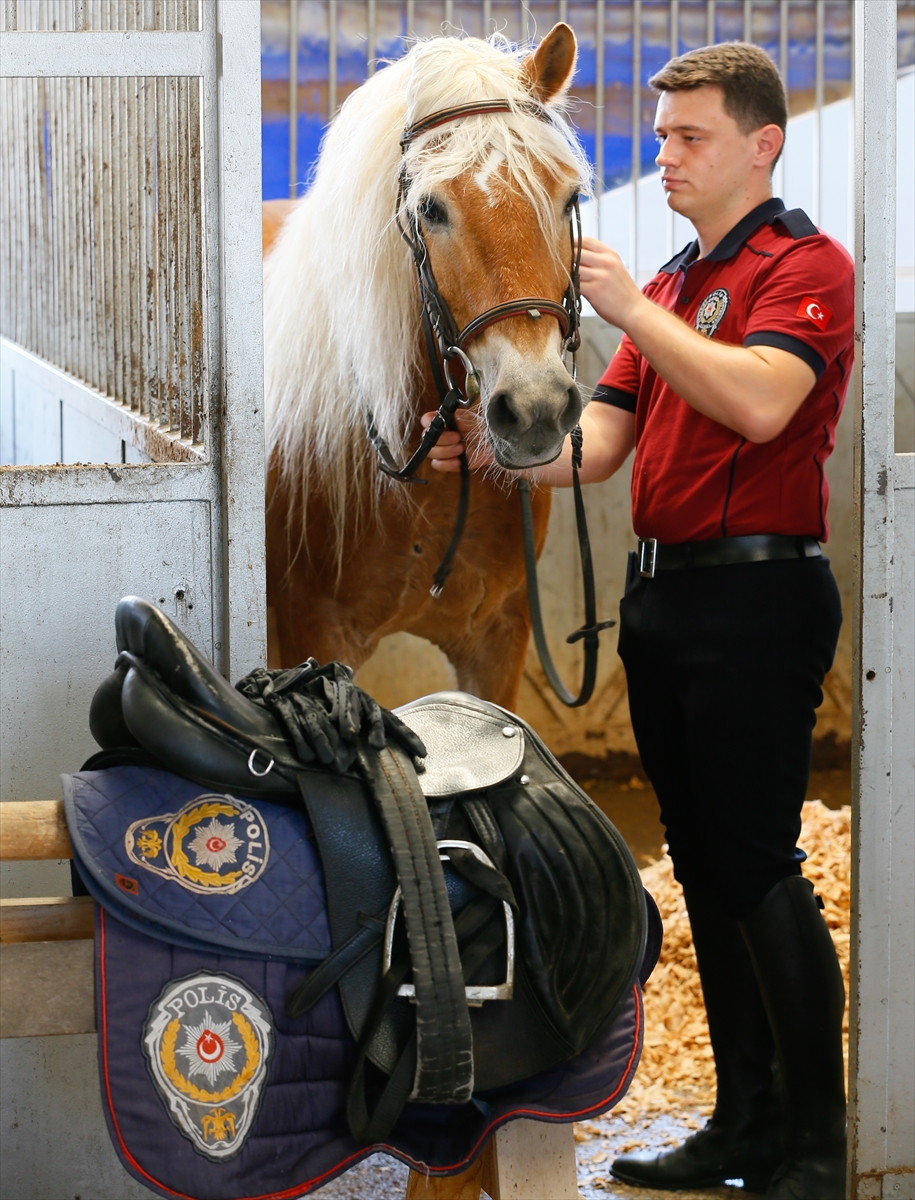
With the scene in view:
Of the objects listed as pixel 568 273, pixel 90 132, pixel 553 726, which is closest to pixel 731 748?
pixel 568 273

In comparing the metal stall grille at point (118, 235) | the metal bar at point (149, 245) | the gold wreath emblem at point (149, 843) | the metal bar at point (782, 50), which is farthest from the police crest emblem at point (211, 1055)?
the metal bar at point (782, 50)

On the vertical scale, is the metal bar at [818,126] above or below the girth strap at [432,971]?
above

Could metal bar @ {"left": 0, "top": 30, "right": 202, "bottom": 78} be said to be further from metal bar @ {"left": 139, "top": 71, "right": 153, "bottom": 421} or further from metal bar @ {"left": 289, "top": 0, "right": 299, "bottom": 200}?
metal bar @ {"left": 289, "top": 0, "right": 299, "bottom": 200}

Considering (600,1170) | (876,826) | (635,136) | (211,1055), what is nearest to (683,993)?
(600,1170)

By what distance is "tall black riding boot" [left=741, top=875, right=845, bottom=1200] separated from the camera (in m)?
1.42

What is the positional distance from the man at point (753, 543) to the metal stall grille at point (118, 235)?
1.65 feet

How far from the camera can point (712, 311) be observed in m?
1.48

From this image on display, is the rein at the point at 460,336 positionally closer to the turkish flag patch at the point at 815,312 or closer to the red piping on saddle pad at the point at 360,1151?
the turkish flag patch at the point at 815,312

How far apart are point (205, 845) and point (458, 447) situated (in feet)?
2.79

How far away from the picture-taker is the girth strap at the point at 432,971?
948mm

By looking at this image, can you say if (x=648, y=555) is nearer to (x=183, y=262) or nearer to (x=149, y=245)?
(x=183, y=262)

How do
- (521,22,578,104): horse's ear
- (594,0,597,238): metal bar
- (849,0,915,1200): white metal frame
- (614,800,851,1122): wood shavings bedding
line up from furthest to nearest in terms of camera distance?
(594,0,597,238): metal bar
(614,800,851,1122): wood shavings bedding
(521,22,578,104): horse's ear
(849,0,915,1200): white metal frame

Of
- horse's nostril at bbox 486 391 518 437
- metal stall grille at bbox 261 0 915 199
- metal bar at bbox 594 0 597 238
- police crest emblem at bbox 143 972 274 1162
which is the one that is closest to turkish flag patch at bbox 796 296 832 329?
horse's nostril at bbox 486 391 518 437

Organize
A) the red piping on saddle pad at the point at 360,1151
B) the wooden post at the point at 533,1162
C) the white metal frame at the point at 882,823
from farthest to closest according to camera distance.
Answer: the white metal frame at the point at 882,823, the wooden post at the point at 533,1162, the red piping on saddle pad at the point at 360,1151
